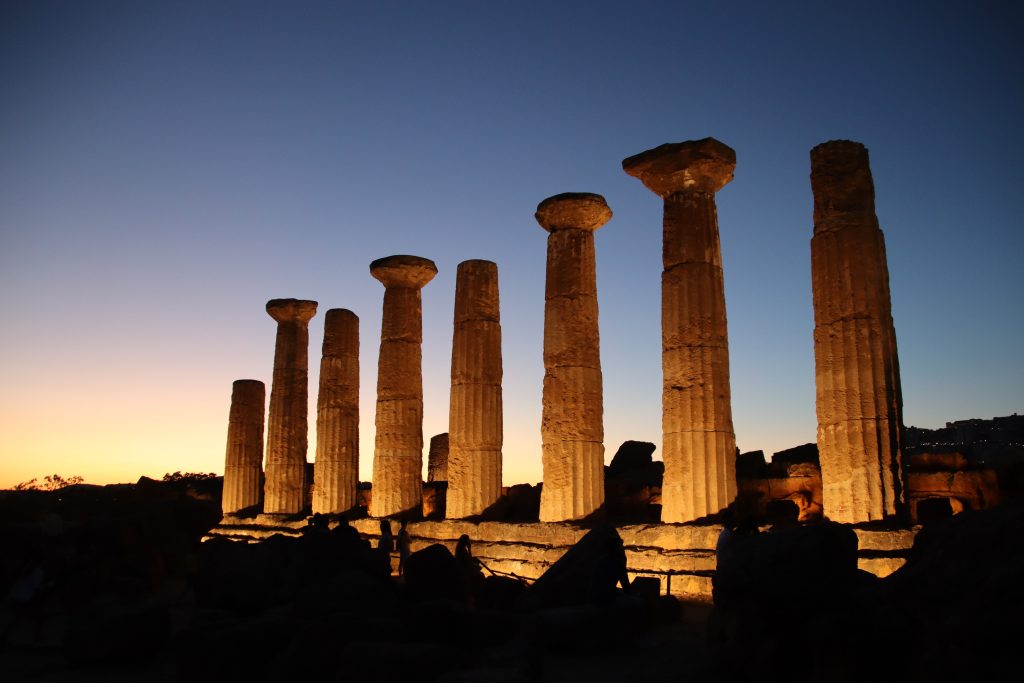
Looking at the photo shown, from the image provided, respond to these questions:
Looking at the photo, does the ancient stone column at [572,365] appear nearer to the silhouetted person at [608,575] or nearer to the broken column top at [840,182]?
the broken column top at [840,182]

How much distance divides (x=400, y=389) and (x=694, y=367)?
9834mm

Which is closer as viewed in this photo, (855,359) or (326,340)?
(855,359)

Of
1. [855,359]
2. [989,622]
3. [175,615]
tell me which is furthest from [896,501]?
[175,615]

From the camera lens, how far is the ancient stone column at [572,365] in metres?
17.3

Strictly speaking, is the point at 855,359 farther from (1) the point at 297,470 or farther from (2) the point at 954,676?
(1) the point at 297,470

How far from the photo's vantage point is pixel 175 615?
47.9 ft

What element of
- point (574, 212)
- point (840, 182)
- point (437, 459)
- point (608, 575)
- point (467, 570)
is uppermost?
point (574, 212)

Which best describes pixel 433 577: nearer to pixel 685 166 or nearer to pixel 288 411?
pixel 685 166

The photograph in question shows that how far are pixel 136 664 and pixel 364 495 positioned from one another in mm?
17545

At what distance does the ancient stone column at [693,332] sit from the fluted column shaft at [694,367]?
18mm

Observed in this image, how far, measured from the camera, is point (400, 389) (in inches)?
910

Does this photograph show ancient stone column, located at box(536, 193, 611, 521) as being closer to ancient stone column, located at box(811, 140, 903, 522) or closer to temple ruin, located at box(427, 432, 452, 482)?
ancient stone column, located at box(811, 140, 903, 522)

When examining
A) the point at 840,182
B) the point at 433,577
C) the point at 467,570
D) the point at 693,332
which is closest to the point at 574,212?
the point at 693,332

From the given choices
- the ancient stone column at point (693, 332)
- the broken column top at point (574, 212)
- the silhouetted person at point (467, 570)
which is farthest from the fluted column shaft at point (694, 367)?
the silhouetted person at point (467, 570)
